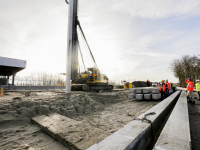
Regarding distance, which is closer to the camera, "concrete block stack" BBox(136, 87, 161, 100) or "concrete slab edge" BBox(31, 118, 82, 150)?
"concrete slab edge" BBox(31, 118, 82, 150)

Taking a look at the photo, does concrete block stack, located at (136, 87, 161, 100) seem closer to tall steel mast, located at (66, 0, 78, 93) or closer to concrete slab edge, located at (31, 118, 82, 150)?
tall steel mast, located at (66, 0, 78, 93)

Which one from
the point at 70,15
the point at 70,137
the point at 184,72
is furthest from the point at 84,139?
the point at 184,72

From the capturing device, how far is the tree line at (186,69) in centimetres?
3105

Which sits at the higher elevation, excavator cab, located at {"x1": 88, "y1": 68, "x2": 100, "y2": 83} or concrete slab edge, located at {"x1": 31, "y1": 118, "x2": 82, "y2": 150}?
excavator cab, located at {"x1": 88, "y1": 68, "x2": 100, "y2": 83}

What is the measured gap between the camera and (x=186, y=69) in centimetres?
3269

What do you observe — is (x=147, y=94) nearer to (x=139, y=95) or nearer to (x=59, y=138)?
(x=139, y=95)

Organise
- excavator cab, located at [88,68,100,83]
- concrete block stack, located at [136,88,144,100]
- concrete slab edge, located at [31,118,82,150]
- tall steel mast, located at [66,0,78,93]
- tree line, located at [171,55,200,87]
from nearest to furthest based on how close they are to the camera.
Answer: concrete slab edge, located at [31,118,82,150], concrete block stack, located at [136,88,144,100], tall steel mast, located at [66,0,78,93], excavator cab, located at [88,68,100,83], tree line, located at [171,55,200,87]

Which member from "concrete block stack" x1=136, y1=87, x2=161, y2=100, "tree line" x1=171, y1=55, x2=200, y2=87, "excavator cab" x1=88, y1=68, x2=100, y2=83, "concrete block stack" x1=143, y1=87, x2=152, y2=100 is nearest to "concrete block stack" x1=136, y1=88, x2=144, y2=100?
"concrete block stack" x1=136, y1=87, x2=161, y2=100

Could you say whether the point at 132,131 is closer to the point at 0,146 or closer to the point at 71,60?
the point at 0,146

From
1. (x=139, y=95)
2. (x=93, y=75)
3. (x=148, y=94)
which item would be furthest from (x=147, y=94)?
(x=93, y=75)

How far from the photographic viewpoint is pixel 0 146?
6.69ft

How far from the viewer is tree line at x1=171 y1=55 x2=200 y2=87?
31.0 m

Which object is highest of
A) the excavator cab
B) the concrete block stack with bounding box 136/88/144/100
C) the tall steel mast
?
the tall steel mast

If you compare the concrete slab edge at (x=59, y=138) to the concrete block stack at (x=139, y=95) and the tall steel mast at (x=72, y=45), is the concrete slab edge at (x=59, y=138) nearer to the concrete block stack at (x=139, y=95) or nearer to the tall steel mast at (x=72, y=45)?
the tall steel mast at (x=72, y=45)
